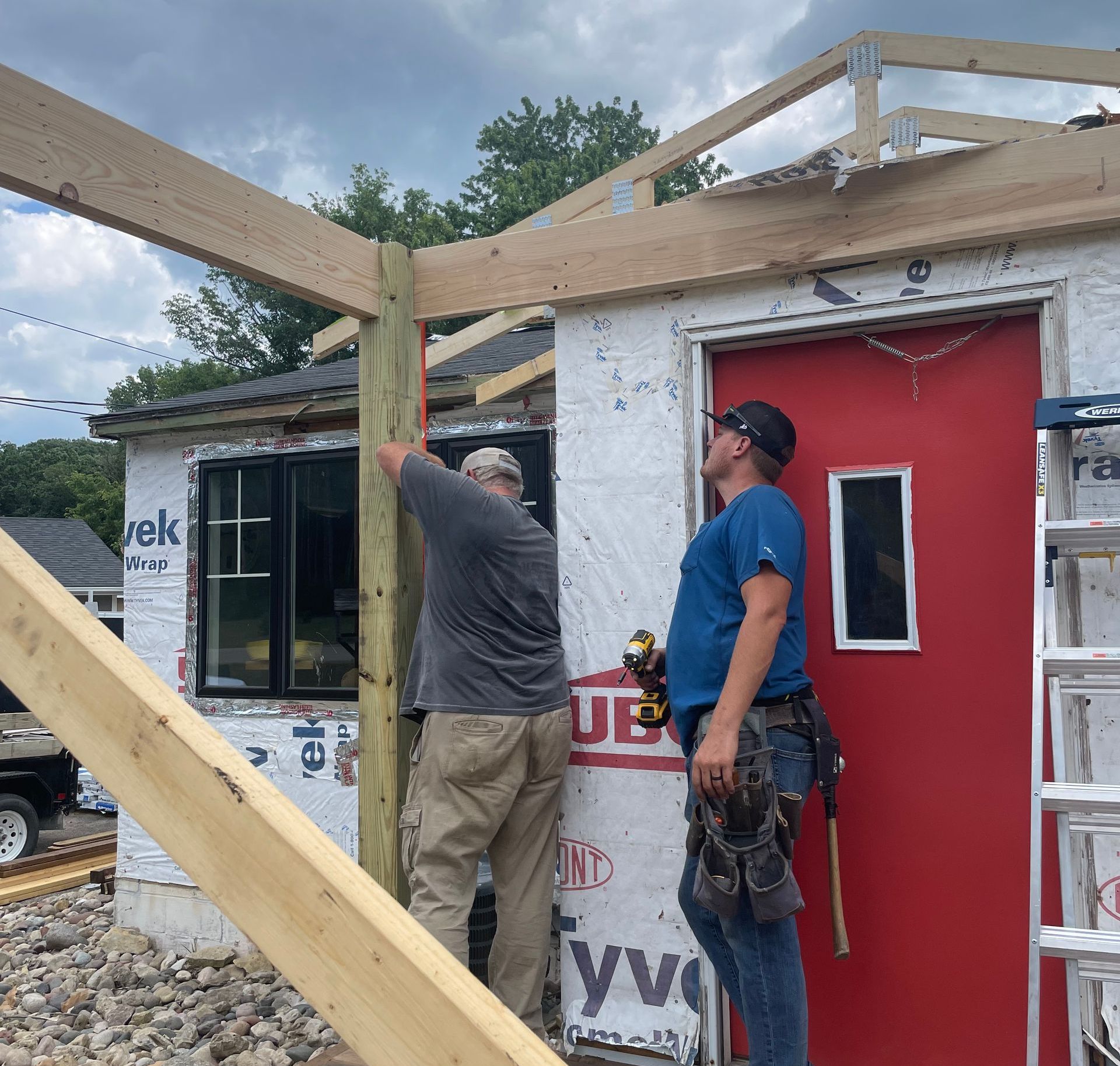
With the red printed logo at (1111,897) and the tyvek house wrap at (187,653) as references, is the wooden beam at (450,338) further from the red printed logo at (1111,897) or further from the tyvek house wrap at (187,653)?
the red printed logo at (1111,897)

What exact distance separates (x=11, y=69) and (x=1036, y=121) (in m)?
5.23

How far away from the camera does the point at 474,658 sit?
116 inches

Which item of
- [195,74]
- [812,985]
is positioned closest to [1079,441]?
[812,985]

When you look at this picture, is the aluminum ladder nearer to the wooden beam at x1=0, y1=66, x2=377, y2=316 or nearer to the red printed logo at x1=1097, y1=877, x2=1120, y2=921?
the red printed logo at x1=1097, y1=877, x2=1120, y2=921

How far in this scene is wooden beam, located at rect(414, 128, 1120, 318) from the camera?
253cm

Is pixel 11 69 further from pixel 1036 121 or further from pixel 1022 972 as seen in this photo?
pixel 1036 121

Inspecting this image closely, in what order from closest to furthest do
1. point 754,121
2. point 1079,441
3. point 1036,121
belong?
point 1079,441 < point 754,121 < point 1036,121

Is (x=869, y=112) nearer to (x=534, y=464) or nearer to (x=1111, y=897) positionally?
(x=534, y=464)

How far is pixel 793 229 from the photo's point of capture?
9.28ft

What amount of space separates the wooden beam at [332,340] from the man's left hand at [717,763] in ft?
9.80

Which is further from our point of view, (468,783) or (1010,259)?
(468,783)

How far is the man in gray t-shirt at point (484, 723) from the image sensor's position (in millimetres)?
2900

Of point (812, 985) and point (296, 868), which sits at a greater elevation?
point (296, 868)

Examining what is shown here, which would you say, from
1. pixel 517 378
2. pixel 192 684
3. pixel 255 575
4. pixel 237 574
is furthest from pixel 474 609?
pixel 192 684
